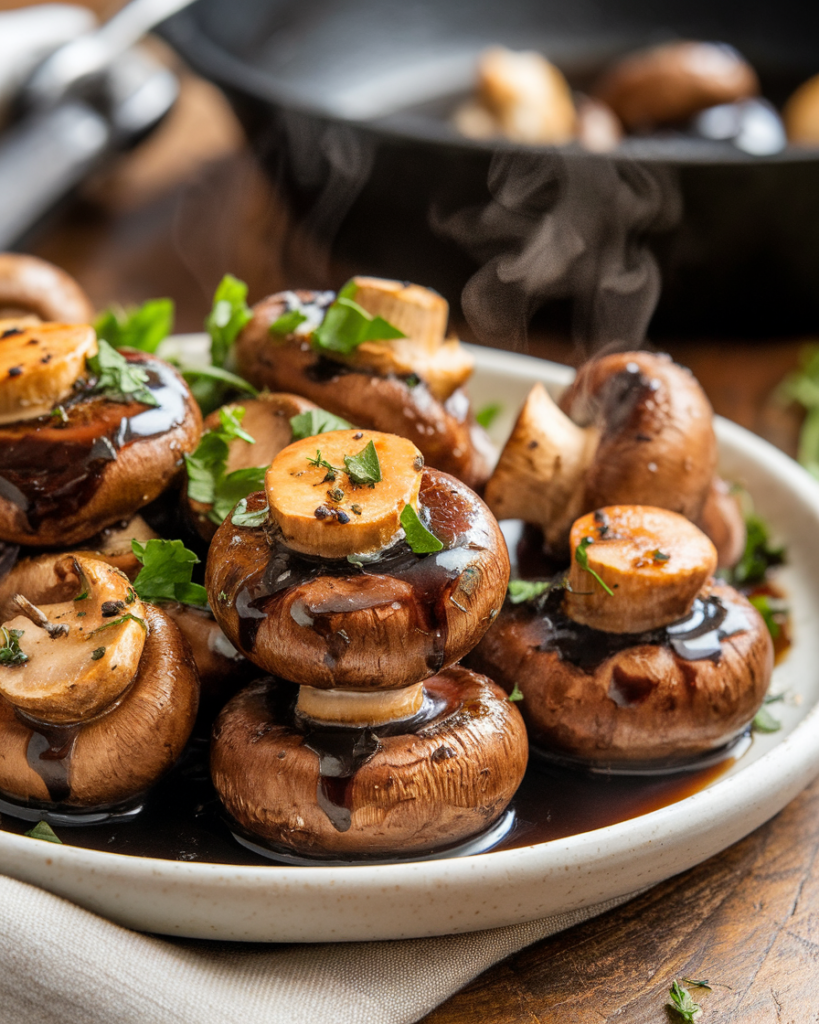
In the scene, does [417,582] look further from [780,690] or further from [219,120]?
[219,120]

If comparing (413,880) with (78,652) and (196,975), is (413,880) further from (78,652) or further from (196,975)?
(78,652)

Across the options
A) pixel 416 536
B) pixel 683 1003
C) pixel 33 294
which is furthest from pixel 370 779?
pixel 33 294

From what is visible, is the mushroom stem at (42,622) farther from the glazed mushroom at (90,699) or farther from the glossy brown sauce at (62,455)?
the glossy brown sauce at (62,455)

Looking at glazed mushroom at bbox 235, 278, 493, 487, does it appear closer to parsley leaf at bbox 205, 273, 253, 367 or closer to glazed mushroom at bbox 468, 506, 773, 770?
parsley leaf at bbox 205, 273, 253, 367

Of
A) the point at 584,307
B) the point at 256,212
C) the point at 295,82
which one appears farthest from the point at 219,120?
the point at 584,307

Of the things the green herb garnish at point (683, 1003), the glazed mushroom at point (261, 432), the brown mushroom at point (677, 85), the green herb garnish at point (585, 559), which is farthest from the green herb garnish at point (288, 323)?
the brown mushroom at point (677, 85)

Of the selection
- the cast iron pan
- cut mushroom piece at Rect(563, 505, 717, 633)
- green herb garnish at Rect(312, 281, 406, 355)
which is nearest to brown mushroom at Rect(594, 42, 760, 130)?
the cast iron pan
